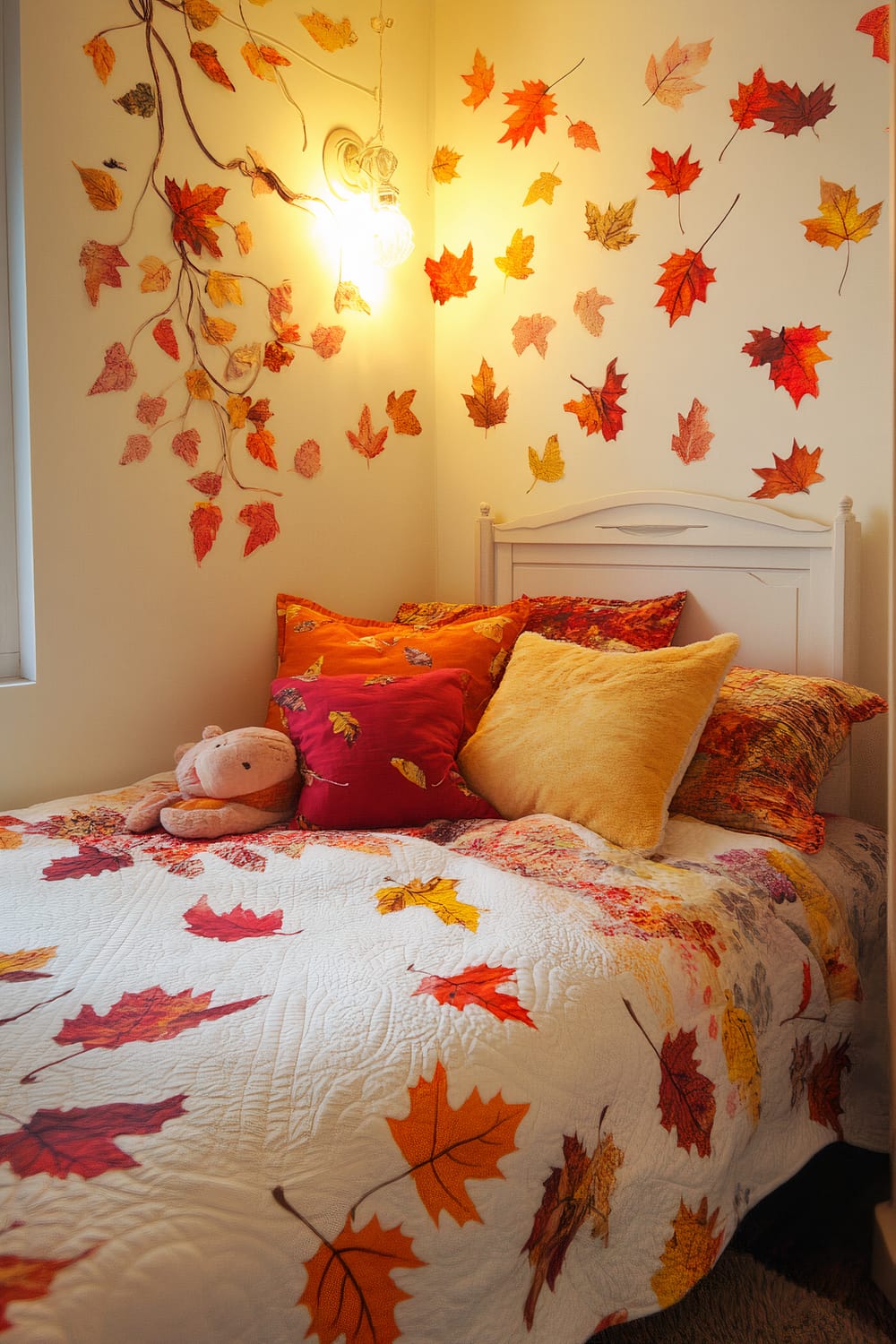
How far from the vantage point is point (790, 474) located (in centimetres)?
201

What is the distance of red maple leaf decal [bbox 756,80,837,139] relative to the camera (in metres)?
1.91

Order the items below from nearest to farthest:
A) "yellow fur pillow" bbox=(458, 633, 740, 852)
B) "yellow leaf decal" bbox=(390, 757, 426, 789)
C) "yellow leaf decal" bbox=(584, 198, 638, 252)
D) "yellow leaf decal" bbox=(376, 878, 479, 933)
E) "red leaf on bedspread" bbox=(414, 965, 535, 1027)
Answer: "red leaf on bedspread" bbox=(414, 965, 535, 1027) → "yellow leaf decal" bbox=(376, 878, 479, 933) → "yellow fur pillow" bbox=(458, 633, 740, 852) → "yellow leaf decal" bbox=(390, 757, 426, 789) → "yellow leaf decal" bbox=(584, 198, 638, 252)

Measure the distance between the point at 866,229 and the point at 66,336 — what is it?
1.54 m

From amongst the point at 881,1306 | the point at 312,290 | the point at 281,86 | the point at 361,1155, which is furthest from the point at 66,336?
the point at 881,1306

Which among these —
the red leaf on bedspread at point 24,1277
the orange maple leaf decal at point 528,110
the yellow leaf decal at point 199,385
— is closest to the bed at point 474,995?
the red leaf on bedspread at point 24,1277

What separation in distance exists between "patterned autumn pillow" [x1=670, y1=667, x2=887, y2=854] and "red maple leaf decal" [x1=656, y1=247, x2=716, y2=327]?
2.90 ft

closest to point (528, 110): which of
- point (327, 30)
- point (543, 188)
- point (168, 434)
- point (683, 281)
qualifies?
point (543, 188)

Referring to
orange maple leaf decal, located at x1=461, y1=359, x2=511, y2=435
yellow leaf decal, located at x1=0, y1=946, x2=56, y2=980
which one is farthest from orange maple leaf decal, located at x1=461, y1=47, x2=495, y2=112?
yellow leaf decal, located at x1=0, y1=946, x2=56, y2=980

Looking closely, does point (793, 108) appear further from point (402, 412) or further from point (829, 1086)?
point (829, 1086)

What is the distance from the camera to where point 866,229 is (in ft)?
6.13

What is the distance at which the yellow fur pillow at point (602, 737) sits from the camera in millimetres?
1612

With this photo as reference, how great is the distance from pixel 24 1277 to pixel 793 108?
86.7 inches

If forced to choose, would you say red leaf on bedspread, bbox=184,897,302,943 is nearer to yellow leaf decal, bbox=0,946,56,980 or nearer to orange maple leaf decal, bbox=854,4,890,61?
yellow leaf decal, bbox=0,946,56,980

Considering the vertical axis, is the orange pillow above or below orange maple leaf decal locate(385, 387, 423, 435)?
below
